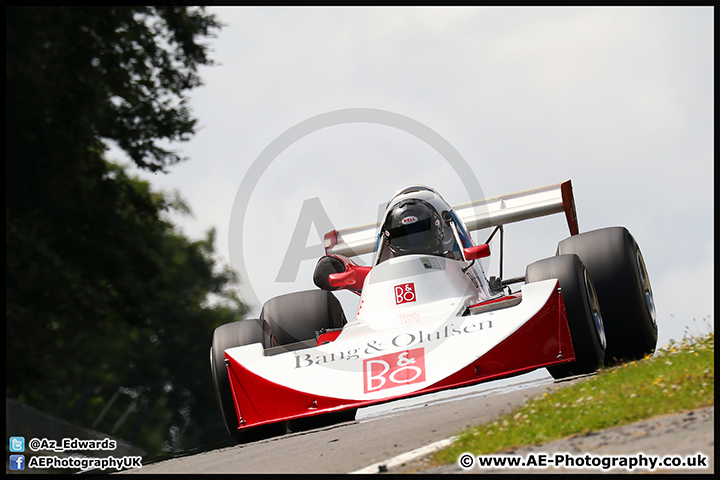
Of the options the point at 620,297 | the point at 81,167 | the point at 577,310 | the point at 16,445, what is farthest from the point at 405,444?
the point at 81,167

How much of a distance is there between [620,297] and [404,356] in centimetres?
245

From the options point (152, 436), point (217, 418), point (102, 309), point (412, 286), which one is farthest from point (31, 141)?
point (217, 418)

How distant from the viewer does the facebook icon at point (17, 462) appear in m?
7.70

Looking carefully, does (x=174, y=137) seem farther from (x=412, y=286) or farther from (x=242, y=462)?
(x=242, y=462)

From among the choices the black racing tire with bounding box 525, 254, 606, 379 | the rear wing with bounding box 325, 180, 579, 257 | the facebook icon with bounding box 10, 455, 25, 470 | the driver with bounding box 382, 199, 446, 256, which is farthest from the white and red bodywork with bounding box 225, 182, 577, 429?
the rear wing with bounding box 325, 180, 579, 257

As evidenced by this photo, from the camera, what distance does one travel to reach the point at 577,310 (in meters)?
6.79

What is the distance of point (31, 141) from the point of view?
581 inches

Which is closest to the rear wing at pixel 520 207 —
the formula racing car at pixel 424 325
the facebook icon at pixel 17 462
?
the formula racing car at pixel 424 325

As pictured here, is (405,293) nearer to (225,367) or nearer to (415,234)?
(415,234)

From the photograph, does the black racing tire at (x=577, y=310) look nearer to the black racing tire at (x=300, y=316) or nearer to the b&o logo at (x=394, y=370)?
the b&o logo at (x=394, y=370)

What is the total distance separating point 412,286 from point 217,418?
26648 millimetres

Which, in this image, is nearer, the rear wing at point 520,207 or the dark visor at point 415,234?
the dark visor at point 415,234

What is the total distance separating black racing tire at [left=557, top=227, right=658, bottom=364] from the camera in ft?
25.8

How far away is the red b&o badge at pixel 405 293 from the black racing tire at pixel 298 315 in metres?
1.28
